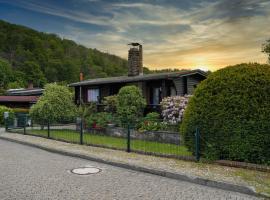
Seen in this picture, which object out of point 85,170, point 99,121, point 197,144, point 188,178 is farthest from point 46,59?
point 188,178

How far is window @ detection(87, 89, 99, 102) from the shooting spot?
1133 inches

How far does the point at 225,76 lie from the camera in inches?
416

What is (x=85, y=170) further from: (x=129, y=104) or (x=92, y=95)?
(x=92, y=95)

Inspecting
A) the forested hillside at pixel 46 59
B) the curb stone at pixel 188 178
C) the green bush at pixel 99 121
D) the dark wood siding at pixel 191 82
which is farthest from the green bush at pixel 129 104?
the forested hillside at pixel 46 59

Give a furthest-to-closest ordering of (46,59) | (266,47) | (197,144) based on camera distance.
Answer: (46,59) < (266,47) < (197,144)

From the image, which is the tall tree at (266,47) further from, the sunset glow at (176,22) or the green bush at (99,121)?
the green bush at (99,121)

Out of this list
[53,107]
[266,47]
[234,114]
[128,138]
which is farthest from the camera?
[266,47]

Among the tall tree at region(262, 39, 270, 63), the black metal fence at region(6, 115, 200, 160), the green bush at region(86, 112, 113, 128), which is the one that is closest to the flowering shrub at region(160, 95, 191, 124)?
the black metal fence at region(6, 115, 200, 160)

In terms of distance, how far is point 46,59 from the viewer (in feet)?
266

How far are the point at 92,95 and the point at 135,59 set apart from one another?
197 inches

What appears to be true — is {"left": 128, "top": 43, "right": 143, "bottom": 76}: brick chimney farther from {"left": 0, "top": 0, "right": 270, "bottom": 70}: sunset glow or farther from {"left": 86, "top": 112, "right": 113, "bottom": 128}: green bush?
{"left": 86, "top": 112, "right": 113, "bottom": 128}: green bush

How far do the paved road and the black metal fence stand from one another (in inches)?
→ 87.7

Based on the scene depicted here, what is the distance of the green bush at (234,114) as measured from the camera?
376 inches

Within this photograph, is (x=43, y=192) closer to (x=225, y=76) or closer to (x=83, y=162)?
(x=83, y=162)
